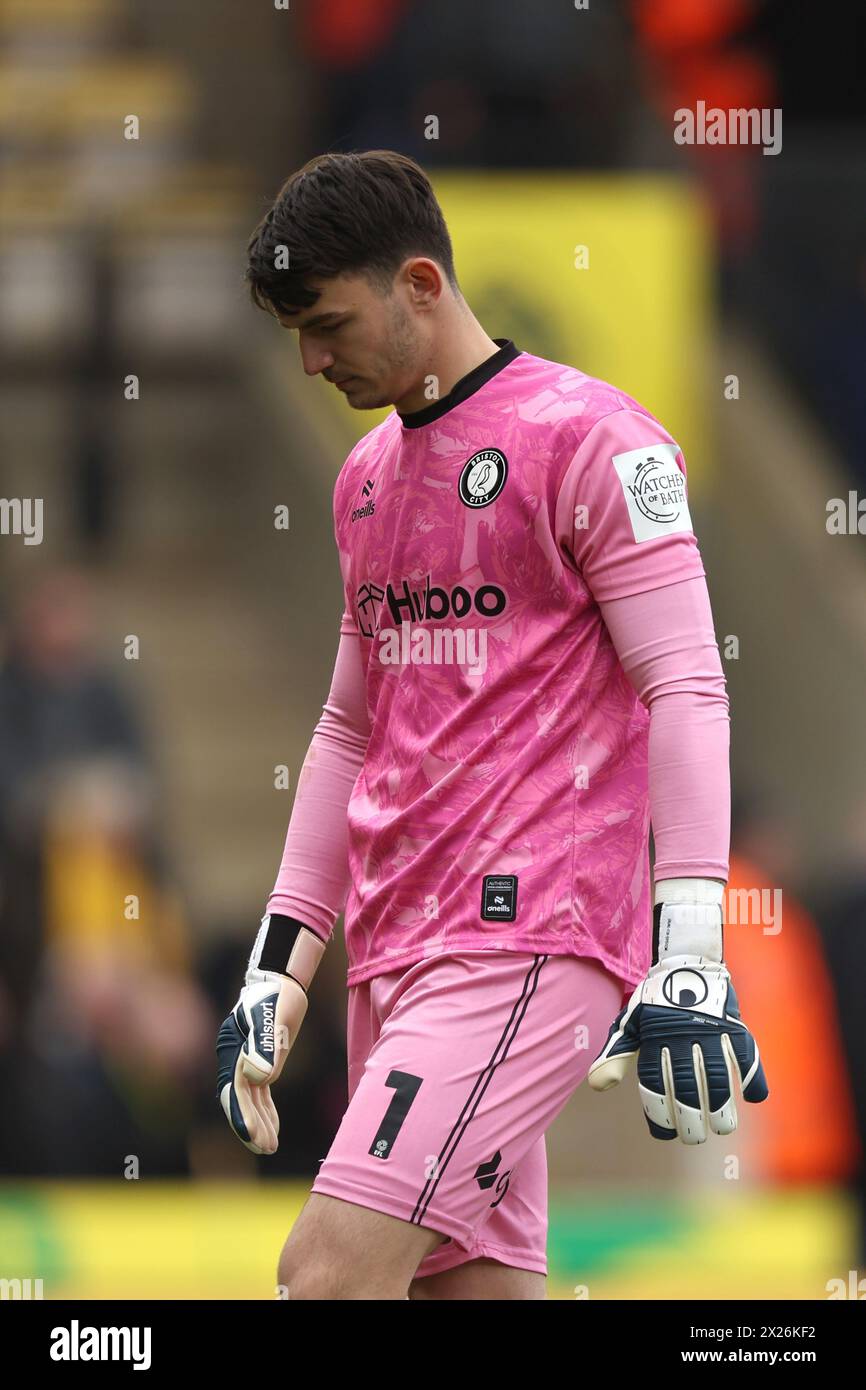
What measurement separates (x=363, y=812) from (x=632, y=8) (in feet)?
27.8

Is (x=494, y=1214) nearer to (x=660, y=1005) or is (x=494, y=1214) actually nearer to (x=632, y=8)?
(x=660, y=1005)

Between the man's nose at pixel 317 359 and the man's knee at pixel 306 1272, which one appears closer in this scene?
the man's knee at pixel 306 1272

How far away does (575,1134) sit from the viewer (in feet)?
27.4

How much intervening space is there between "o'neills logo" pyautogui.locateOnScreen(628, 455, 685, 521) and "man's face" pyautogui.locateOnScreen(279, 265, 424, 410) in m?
0.41

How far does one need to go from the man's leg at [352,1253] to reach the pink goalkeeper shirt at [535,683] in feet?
1.32

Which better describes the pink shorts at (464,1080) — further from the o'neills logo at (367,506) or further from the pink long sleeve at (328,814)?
the o'neills logo at (367,506)

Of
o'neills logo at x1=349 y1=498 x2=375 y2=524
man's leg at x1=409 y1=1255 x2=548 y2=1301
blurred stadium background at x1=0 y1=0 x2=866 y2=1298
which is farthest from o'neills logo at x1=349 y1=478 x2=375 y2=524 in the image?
blurred stadium background at x1=0 y1=0 x2=866 y2=1298

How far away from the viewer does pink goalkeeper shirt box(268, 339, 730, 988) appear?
3379 mm

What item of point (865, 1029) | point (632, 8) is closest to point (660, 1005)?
point (865, 1029)

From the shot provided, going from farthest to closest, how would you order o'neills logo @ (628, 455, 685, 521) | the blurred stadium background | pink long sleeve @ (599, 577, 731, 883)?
the blurred stadium background, o'neills logo @ (628, 455, 685, 521), pink long sleeve @ (599, 577, 731, 883)

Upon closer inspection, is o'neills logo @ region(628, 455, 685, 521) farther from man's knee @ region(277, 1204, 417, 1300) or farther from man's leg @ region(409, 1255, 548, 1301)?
man's leg @ region(409, 1255, 548, 1301)

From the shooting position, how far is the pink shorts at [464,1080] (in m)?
3.32

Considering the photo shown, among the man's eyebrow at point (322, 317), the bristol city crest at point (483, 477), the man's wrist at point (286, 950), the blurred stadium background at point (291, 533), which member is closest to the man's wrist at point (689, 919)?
the bristol city crest at point (483, 477)
